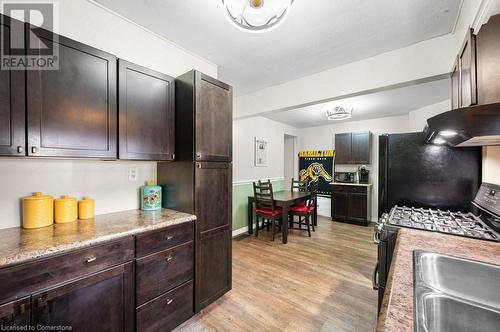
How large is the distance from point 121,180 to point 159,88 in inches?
34.8

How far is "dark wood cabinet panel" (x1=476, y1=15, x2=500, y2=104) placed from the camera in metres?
1.00

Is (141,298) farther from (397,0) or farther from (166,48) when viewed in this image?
(397,0)

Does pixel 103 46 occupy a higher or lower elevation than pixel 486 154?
higher

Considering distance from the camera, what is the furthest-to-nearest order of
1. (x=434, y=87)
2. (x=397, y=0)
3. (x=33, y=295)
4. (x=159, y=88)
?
(x=434, y=87), (x=159, y=88), (x=397, y=0), (x=33, y=295)

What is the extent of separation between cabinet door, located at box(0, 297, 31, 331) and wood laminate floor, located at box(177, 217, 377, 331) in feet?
3.45

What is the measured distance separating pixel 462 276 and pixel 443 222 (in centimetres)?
76

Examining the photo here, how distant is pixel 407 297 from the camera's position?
2.39 feet

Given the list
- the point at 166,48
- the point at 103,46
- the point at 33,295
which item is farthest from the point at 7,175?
the point at 166,48

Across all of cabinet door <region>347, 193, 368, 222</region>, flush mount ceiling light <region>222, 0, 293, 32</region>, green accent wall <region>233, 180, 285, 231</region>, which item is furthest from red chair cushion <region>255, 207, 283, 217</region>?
flush mount ceiling light <region>222, 0, 293, 32</region>

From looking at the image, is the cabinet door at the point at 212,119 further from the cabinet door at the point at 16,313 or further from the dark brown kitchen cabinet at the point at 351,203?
the dark brown kitchen cabinet at the point at 351,203

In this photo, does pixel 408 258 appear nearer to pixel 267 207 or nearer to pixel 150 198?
pixel 150 198

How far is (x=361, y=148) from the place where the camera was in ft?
16.1

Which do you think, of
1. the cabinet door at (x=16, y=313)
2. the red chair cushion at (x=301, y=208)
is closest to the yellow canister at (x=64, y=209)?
the cabinet door at (x=16, y=313)

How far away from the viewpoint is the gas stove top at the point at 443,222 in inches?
53.0
